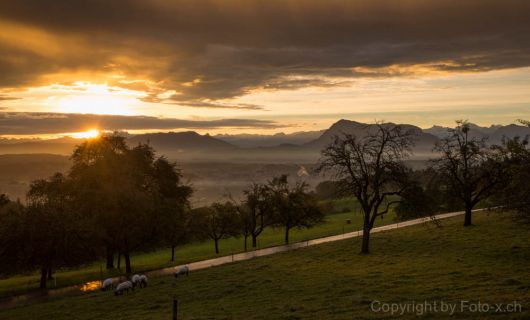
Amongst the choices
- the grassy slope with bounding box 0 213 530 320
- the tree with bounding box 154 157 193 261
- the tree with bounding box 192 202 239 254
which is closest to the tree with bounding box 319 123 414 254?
Result: the grassy slope with bounding box 0 213 530 320

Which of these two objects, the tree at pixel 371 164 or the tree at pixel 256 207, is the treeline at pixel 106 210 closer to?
the tree at pixel 256 207

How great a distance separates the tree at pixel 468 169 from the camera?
58.8 meters

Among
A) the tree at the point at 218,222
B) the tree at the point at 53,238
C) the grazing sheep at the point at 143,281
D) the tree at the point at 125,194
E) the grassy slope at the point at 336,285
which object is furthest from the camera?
the tree at the point at 218,222

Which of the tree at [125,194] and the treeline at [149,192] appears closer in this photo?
the treeline at [149,192]

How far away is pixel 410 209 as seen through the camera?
49344 millimetres

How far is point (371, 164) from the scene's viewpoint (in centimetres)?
4928

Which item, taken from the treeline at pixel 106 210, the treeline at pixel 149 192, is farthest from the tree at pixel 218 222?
the treeline at pixel 149 192

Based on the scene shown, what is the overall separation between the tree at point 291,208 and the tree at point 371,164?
26.3m

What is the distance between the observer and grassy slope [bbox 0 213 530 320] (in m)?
24.8

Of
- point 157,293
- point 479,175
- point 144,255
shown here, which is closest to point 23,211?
point 157,293

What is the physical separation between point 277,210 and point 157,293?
1650 inches

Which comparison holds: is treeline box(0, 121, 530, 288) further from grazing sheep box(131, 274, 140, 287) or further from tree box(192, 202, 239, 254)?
tree box(192, 202, 239, 254)

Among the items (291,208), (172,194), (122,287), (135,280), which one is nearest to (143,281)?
(135,280)

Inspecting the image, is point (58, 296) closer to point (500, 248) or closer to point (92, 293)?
point (92, 293)
